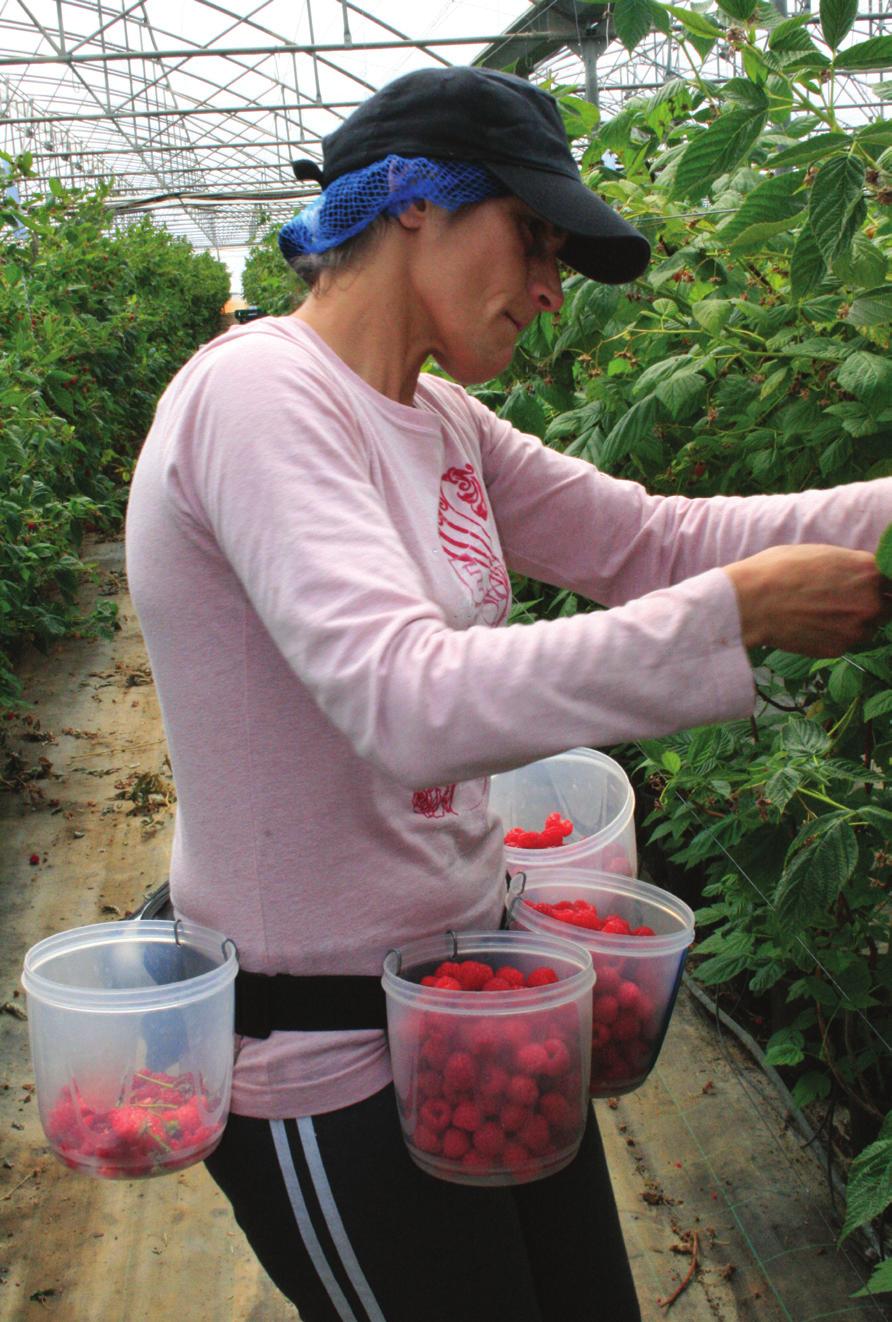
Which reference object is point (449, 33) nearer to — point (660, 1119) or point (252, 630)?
point (660, 1119)

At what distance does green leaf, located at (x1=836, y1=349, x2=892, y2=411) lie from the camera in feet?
5.17

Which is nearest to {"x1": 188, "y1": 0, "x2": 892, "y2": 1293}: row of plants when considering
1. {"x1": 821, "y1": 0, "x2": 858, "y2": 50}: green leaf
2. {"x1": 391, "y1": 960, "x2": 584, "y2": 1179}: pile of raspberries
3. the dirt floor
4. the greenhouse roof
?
{"x1": 821, "y1": 0, "x2": 858, "y2": 50}: green leaf

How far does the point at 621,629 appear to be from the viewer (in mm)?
961

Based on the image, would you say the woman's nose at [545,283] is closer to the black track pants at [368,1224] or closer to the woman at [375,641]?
the woman at [375,641]

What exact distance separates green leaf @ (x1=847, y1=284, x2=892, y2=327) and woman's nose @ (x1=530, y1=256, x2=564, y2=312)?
19.2 inches

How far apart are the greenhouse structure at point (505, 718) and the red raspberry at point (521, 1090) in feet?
0.05

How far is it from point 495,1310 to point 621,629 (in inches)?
28.7

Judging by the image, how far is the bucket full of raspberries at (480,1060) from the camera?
1.18 metres

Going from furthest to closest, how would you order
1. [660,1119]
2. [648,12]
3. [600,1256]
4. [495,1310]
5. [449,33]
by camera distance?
[449,33]
[660,1119]
[648,12]
[600,1256]
[495,1310]

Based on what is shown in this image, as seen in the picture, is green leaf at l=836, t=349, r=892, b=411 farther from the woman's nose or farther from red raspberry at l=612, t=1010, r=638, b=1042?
red raspberry at l=612, t=1010, r=638, b=1042

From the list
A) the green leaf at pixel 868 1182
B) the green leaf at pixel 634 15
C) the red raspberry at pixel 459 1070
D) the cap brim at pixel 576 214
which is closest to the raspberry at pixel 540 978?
the red raspberry at pixel 459 1070

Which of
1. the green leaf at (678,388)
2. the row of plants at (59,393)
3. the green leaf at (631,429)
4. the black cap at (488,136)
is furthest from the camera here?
the row of plants at (59,393)

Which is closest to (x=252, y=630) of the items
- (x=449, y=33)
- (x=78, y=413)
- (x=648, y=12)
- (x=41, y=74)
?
(x=648, y=12)

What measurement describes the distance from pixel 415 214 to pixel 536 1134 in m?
0.87
